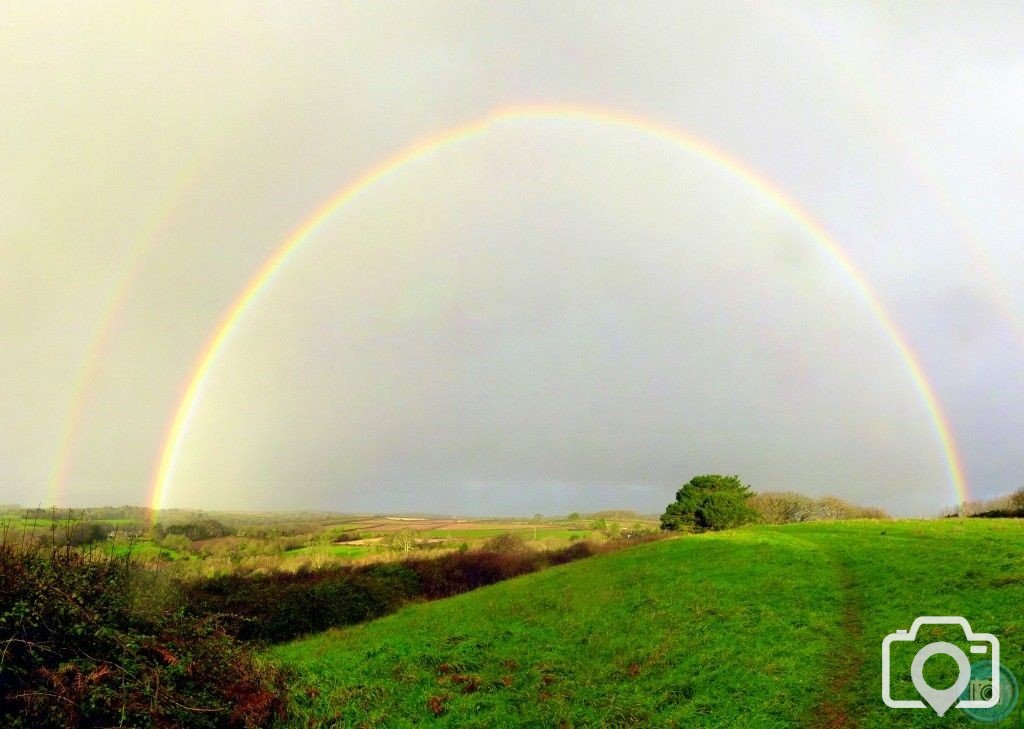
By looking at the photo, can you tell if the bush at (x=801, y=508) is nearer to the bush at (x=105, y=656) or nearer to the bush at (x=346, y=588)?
the bush at (x=346, y=588)


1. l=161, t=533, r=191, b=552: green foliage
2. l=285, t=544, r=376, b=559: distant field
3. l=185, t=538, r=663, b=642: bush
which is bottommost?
l=285, t=544, r=376, b=559: distant field

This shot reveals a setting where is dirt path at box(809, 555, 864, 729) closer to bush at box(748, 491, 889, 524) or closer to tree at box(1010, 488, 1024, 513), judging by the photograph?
tree at box(1010, 488, 1024, 513)

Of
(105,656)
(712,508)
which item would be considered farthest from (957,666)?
(712,508)

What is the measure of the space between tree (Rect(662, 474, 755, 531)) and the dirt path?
6242cm

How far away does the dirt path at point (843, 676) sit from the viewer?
13.8 meters

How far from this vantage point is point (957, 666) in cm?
1548

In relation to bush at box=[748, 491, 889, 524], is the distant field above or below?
below

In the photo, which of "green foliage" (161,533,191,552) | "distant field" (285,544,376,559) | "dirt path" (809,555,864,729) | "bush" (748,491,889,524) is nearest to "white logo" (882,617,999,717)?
"dirt path" (809,555,864,729)

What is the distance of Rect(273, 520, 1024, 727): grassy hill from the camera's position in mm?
15531

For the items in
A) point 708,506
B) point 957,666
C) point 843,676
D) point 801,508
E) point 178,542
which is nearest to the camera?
point 957,666

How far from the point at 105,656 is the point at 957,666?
19.4 meters

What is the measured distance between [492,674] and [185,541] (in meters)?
64.1

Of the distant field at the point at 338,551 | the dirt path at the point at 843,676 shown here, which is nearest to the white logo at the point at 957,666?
the dirt path at the point at 843,676

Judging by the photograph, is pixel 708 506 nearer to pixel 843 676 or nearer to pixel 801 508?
pixel 801 508
